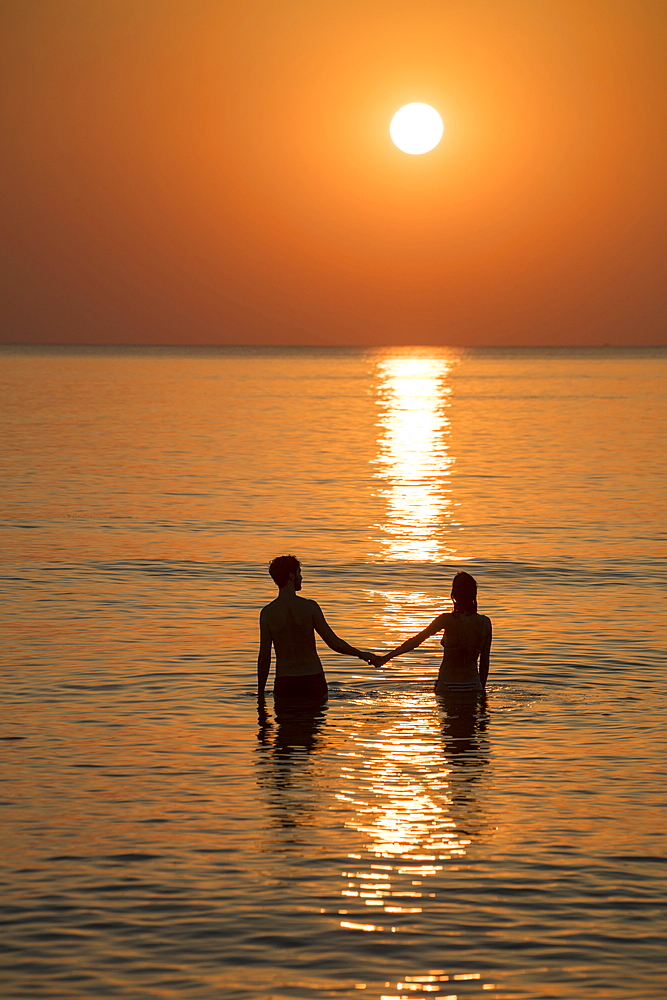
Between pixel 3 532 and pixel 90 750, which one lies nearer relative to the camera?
pixel 90 750

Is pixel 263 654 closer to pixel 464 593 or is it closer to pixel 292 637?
pixel 292 637

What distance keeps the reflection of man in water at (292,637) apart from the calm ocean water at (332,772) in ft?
1.49

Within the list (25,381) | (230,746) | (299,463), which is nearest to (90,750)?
(230,746)

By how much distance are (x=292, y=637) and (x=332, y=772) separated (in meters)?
2.19

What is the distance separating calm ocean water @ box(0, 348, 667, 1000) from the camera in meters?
8.84

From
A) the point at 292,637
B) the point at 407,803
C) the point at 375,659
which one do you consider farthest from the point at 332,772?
the point at 375,659

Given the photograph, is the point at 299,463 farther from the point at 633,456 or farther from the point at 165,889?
the point at 165,889

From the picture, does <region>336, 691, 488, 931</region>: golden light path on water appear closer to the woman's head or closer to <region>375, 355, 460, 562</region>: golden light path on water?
the woman's head

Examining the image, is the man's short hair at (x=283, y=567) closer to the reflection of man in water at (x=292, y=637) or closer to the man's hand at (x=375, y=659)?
the reflection of man in water at (x=292, y=637)

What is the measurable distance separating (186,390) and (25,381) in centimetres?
2604

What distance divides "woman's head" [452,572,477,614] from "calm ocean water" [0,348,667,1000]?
47.4 inches

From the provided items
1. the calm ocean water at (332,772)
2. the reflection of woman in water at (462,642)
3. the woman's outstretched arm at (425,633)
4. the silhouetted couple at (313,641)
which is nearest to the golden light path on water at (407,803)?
the calm ocean water at (332,772)

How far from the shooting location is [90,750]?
44.1 ft

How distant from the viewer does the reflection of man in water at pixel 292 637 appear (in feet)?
46.8
